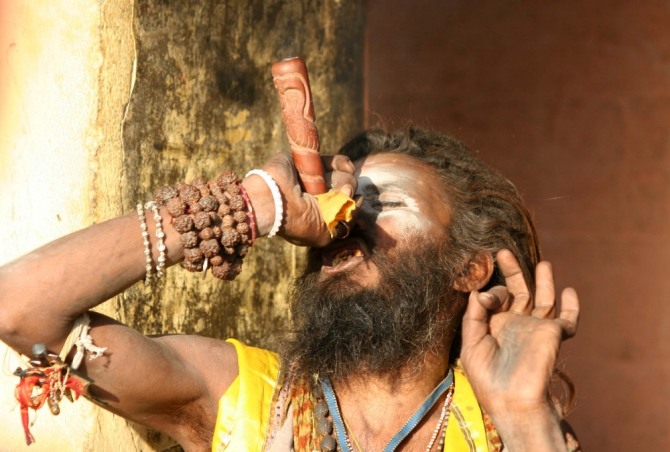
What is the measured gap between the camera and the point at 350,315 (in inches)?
121

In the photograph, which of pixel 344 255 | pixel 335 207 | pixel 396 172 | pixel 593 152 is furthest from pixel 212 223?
pixel 593 152

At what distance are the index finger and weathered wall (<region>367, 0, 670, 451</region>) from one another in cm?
85

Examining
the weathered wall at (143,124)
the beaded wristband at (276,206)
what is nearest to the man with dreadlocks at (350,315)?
the beaded wristband at (276,206)

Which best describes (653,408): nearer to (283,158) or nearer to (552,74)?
(552,74)

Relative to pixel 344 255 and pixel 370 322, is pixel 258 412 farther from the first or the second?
pixel 344 255

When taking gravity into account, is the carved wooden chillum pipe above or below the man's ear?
above

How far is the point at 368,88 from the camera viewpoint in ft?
15.0

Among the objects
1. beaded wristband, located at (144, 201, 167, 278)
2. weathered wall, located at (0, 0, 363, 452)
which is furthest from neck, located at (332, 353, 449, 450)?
beaded wristband, located at (144, 201, 167, 278)

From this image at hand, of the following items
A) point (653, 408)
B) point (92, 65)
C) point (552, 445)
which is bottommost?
point (653, 408)

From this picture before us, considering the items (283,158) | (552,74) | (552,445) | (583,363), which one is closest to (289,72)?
(283,158)

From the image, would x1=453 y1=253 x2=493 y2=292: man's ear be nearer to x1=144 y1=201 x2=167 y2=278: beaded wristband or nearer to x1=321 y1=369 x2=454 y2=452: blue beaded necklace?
x1=321 y1=369 x2=454 y2=452: blue beaded necklace

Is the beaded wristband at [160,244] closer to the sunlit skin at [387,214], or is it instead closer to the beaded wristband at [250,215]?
the beaded wristband at [250,215]

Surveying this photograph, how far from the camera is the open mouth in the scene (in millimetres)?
3109

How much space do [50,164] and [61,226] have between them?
0.20 meters
